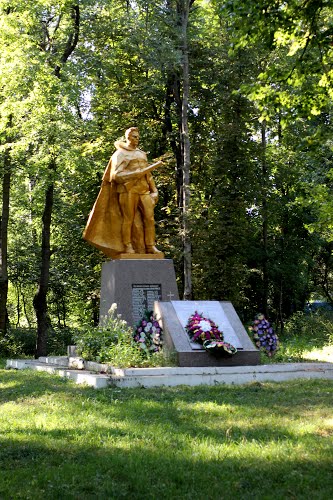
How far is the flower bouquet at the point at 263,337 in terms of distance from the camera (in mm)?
11977

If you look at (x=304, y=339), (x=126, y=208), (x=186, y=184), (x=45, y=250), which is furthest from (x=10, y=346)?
(x=304, y=339)

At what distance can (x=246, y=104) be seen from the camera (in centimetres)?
2152

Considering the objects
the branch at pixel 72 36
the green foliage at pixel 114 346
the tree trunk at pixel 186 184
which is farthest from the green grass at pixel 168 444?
the branch at pixel 72 36

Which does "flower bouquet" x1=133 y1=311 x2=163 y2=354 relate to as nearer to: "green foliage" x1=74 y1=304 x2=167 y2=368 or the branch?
"green foliage" x1=74 y1=304 x2=167 y2=368

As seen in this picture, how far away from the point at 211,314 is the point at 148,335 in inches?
43.8

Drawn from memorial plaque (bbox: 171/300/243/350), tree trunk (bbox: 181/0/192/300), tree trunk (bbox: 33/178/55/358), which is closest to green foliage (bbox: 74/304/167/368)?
memorial plaque (bbox: 171/300/243/350)

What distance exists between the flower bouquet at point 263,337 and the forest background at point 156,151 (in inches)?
229

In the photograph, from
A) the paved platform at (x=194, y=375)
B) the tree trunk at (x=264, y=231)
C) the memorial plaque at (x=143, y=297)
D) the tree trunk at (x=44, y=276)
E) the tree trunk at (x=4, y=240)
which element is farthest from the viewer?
the tree trunk at (x=264, y=231)

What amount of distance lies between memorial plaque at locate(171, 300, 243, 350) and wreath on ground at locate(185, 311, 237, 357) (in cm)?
14

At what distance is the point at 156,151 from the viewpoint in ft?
74.5

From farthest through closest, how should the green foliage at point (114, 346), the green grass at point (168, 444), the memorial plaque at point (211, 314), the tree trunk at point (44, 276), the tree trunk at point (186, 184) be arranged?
the tree trunk at point (186, 184) → the tree trunk at point (44, 276) → the memorial plaque at point (211, 314) → the green foliage at point (114, 346) → the green grass at point (168, 444)

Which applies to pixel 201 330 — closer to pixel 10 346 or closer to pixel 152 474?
pixel 152 474

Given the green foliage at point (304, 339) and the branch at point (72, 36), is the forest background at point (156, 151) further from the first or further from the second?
the green foliage at point (304, 339)

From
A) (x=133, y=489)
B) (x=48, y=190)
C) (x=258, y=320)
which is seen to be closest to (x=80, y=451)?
(x=133, y=489)
